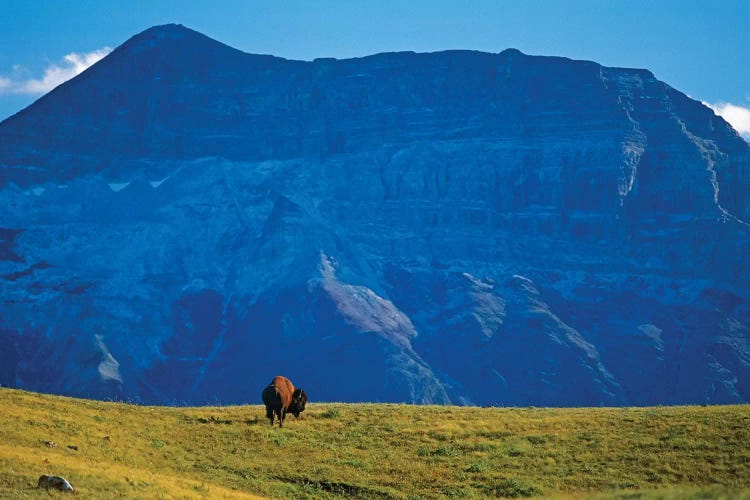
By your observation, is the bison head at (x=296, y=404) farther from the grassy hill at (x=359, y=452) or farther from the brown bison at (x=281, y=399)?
the grassy hill at (x=359, y=452)

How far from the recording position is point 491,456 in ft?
176

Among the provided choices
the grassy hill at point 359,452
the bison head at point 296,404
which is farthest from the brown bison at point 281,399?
the grassy hill at point 359,452

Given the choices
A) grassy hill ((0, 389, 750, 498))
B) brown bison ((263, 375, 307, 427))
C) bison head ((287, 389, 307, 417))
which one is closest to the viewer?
grassy hill ((0, 389, 750, 498))

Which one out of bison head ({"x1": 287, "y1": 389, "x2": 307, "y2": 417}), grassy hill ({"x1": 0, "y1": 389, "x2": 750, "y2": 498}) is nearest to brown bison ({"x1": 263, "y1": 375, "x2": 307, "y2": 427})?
bison head ({"x1": 287, "y1": 389, "x2": 307, "y2": 417})

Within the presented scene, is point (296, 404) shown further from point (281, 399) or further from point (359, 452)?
point (359, 452)

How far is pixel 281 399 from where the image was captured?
59094mm

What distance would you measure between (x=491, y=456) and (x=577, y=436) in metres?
5.13

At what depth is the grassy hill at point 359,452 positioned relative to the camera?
46531 mm

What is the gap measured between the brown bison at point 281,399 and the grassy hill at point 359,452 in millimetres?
745

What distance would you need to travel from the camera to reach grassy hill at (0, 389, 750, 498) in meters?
46.5

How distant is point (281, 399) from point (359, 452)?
6.56m

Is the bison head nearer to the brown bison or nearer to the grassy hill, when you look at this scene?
the brown bison

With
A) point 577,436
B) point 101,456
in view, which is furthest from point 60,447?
point 577,436

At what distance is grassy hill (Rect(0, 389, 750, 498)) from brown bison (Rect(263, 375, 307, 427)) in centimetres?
74
